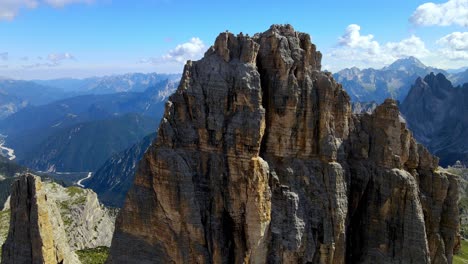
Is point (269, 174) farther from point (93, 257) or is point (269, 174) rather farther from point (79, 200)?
point (79, 200)

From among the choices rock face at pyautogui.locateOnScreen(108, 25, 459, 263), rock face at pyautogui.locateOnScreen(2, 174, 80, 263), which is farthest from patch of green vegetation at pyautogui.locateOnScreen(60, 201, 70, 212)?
rock face at pyautogui.locateOnScreen(108, 25, 459, 263)

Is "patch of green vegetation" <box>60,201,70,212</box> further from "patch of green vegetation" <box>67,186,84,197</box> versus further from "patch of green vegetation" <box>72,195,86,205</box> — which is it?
"patch of green vegetation" <box>67,186,84,197</box>

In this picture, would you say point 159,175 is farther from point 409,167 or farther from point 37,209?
point 409,167

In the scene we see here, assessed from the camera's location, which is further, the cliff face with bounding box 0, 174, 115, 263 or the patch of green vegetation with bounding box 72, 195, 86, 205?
the patch of green vegetation with bounding box 72, 195, 86, 205

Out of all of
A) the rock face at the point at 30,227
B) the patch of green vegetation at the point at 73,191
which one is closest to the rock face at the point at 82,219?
the patch of green vegetation at the point at 73,191

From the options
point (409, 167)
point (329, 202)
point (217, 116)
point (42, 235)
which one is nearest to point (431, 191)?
point (409, 167)
